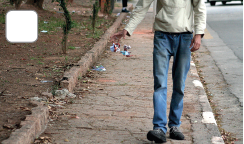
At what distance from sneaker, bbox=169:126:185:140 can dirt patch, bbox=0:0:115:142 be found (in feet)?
4.67

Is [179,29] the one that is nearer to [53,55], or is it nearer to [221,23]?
[53,55]

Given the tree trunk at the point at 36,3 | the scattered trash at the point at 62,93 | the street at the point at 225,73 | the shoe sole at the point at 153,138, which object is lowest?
the street at the point at 225,73

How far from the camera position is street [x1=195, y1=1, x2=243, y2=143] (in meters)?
4.50

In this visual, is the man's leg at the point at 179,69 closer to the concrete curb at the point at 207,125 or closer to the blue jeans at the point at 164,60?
the blue jeans at the point at 164,60

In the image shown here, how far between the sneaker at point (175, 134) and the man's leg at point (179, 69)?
62mm

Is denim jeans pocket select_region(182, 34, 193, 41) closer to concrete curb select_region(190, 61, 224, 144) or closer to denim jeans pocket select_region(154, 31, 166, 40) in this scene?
denim jeans pocket select_region(154, 31, 166, 40)

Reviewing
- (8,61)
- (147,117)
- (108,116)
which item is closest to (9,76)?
(8,61)

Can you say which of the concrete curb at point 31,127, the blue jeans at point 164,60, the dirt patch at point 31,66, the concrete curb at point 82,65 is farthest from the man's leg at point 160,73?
the concrete curb at point 82,65

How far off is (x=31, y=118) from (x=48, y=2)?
11845mm

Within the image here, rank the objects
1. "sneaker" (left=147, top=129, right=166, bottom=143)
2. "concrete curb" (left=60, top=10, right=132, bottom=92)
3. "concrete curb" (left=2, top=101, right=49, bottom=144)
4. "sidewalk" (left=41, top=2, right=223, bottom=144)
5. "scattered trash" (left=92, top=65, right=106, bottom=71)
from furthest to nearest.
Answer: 1. "scattered trash" (left=92, top=65, right=106, bottom=71)
2. "concrete curb" (left=60, top=10, right=132, bottom=92)
3. "sidewalk" (left=41, top=2, right=223, bottom=144)
4. "sneaker" (left=147, top=129, right=166, bottom=143)
5. "concrete curb" (left=2, top=101, right=49, bottom=144)

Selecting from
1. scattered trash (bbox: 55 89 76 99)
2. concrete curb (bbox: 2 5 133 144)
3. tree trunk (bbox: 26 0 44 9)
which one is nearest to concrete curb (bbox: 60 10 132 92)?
concrete curb (bbox: 2 5 133 144)

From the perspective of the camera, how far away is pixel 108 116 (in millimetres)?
4191

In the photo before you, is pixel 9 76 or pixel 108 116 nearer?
pixel 108 116

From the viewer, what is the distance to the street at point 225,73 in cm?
450
